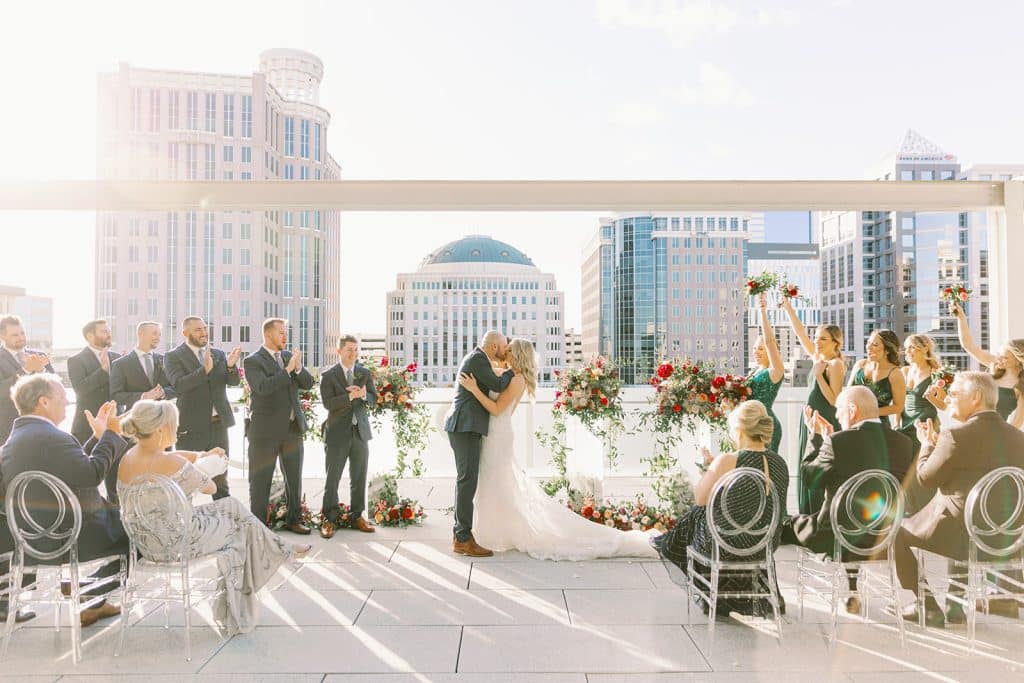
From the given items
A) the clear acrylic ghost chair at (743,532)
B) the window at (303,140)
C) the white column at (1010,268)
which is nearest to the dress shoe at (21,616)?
the clear acrylic ghost chair at (743,532)

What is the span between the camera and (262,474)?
611cm

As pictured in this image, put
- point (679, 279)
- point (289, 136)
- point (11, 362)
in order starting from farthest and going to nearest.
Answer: point (679, 279)
point (289, 136)
point (11, 362)

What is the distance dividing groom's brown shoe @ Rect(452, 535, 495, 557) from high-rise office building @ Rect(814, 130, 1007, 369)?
354ft

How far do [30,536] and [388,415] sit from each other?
129 inches

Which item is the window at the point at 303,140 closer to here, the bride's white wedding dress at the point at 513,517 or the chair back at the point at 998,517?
the bride's white wedding dress at the point at 513,517

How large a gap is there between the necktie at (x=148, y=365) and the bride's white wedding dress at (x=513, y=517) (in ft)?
9.48

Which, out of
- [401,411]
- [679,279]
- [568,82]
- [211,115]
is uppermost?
[211,115]

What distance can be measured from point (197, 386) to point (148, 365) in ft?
1.47

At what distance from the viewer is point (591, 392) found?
20.6ft

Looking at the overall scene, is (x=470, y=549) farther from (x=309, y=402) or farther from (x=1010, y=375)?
(x=1010, y=375)

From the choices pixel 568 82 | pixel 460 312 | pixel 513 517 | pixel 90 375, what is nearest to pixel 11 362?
pixel 90 375

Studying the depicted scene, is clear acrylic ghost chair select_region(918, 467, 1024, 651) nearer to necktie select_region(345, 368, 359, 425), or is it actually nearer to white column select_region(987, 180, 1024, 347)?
white column select_region(987, 180, 1024, 347)

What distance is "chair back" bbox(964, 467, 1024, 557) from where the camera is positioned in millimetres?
3738

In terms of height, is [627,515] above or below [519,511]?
below
